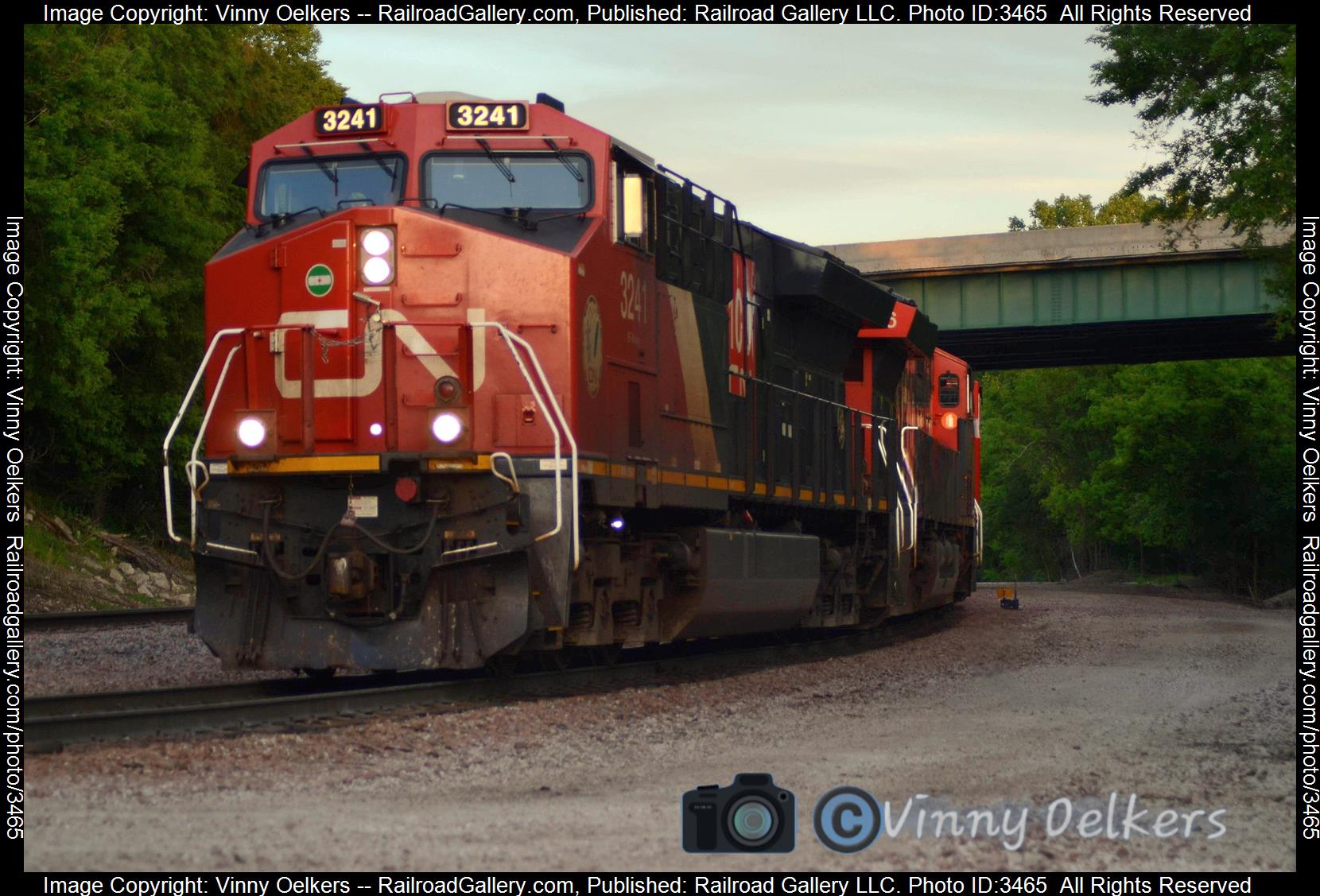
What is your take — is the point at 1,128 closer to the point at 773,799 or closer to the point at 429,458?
the point at 429,458

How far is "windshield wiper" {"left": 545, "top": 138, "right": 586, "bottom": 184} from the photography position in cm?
1138

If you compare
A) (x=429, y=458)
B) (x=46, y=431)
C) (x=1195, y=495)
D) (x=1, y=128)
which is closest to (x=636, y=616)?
(x=429, y=458)

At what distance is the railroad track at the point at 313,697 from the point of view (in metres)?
8.65

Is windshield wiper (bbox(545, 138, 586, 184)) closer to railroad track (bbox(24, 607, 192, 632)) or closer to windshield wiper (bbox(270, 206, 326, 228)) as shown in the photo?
windshield wiper (bbox(270, 206, 326, 228))

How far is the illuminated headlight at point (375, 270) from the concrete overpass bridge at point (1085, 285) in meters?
27.0

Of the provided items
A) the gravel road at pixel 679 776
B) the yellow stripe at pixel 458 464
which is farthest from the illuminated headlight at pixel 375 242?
the gravel road at pixel 679 776

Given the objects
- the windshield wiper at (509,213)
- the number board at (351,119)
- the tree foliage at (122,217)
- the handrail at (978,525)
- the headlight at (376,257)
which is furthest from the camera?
the handrail at (978,525)

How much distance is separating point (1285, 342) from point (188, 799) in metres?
37.0

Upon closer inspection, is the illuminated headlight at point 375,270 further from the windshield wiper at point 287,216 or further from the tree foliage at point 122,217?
the tree foliage at point 122,217

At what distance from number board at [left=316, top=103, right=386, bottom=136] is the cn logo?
1556mm

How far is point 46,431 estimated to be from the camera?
26.5 metres

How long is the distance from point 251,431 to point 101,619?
712cm

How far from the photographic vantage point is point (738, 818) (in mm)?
5781

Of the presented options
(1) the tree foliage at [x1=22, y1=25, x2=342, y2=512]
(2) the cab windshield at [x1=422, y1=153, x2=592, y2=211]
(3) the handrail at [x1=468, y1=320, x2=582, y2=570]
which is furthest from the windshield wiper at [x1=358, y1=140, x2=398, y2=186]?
(1) the tree foliage at [x1=22, y1=25, x2=342, y2=512]
